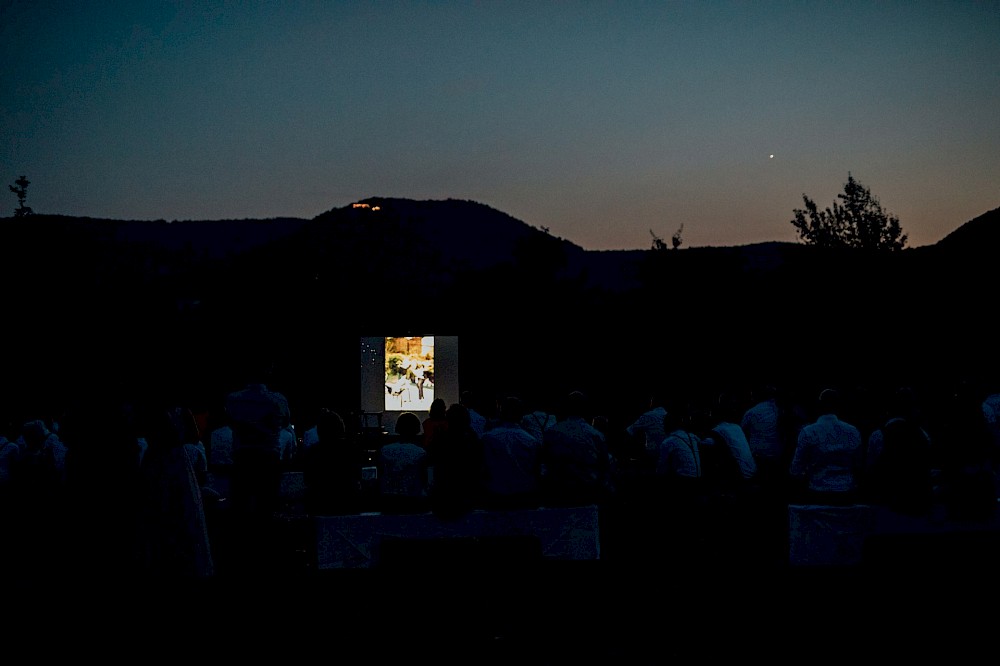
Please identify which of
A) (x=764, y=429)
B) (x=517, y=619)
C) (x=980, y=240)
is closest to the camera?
(x=517, y=619)

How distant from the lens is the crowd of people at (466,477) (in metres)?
5.51

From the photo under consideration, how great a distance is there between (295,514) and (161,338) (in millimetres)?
16707

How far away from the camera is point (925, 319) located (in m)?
17.3

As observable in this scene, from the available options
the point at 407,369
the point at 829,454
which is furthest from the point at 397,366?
the point at 829,454

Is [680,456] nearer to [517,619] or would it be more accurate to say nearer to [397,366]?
[517,619]

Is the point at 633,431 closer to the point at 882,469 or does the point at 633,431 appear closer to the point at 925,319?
the point at 882,469

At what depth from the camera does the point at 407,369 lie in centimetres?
1712

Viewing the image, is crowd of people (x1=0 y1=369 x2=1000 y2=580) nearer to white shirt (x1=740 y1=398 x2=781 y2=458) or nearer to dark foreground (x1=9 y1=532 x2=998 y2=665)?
white shirt (x1=740 y1=398 x2=781 y2=458)

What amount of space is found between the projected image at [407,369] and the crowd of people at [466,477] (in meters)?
8.14

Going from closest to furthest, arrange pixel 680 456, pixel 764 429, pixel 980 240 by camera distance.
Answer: pixel 680 456 < pixel 764 429 < pixel 980 240

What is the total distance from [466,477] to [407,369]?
37.3 ft

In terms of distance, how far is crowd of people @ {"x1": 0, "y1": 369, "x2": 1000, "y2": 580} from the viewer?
5512 millimetres

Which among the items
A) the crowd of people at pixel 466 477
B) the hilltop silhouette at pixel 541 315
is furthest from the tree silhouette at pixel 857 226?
the crowd of people at pixel 466 477

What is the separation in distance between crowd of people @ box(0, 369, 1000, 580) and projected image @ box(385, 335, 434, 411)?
26.7ft
